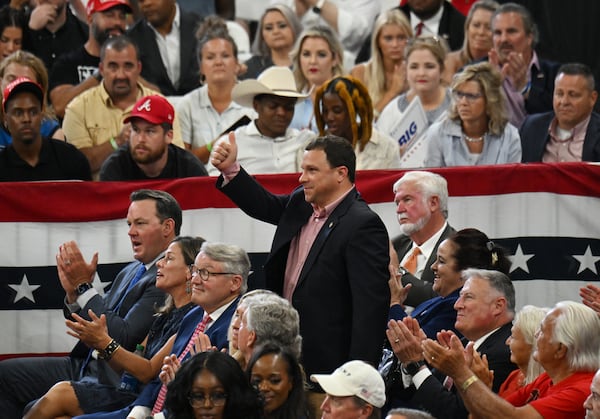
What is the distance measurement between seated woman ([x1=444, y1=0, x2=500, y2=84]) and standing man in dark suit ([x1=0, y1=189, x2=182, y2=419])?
14.0 ft

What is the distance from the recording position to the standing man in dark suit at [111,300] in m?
8.70

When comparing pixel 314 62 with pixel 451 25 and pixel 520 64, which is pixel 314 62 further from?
pixel 451 25

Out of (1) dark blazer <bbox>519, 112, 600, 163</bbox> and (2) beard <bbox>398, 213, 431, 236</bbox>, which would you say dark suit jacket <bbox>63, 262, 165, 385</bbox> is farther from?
(1) dark blazer <bbox>519, 112, 600, 163</bbox>

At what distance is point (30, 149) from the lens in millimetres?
10523

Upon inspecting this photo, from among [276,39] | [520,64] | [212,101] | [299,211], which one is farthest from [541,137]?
[299,211]

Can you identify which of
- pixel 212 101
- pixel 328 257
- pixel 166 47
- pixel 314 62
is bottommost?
pixel 328 257

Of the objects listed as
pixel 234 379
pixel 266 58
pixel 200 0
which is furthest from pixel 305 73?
pixel 234 379

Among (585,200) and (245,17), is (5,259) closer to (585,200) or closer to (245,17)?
(585,200)

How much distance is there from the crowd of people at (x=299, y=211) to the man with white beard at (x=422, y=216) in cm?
2

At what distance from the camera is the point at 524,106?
11969mm

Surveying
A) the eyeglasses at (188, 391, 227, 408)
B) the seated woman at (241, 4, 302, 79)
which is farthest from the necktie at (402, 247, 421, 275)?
Result: the seated woman at (241, 4, 302, 79)

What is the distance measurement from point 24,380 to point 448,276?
2.86 m

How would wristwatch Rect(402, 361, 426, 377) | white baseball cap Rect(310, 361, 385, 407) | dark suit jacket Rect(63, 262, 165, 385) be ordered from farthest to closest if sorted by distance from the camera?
1. dark suit jacket Rect(63, 262, 165, 385)
2. wristwatch Rect(402, 361, 426, 377)
3. white baseball cap Rect(310, 361, 385, 407)

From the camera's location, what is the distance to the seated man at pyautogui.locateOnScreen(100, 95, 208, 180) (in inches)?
400
